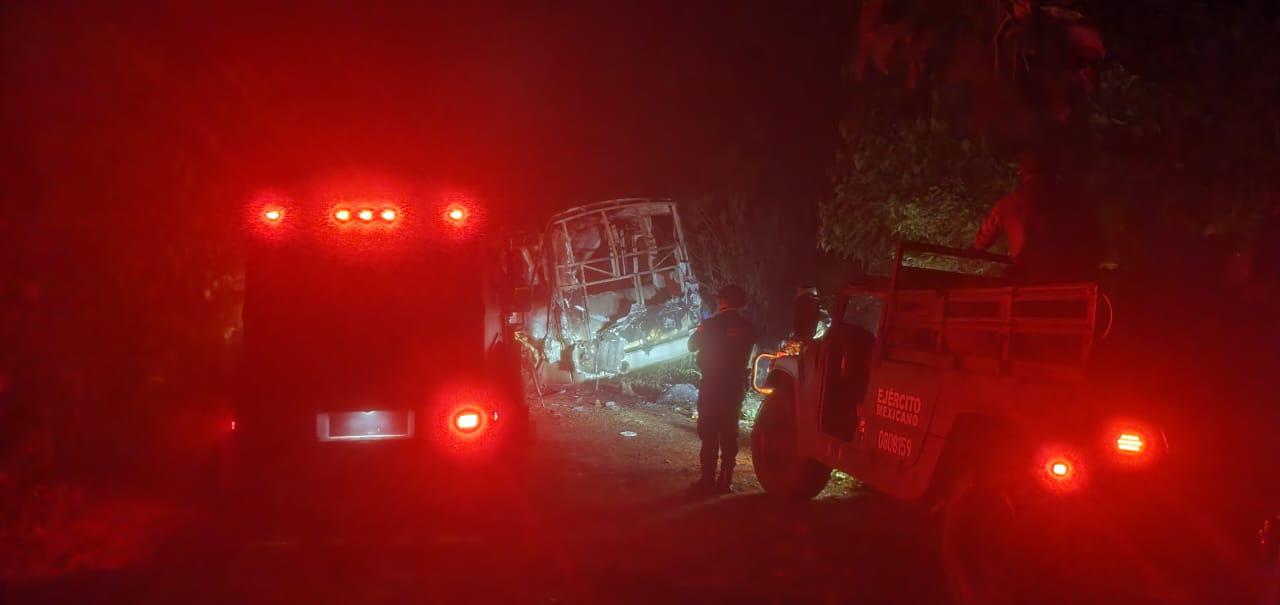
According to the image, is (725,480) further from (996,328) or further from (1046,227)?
(996,328)

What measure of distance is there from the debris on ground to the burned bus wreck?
1.75 feet

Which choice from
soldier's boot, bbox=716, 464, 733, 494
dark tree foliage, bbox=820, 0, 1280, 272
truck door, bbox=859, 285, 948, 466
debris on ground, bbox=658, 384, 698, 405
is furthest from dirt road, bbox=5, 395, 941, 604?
debris on ground, bbox=658, 384, 698, 405

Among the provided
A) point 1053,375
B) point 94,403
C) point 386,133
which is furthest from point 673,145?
point 1053,375

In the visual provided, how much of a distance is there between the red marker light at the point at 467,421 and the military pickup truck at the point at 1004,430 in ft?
8.29

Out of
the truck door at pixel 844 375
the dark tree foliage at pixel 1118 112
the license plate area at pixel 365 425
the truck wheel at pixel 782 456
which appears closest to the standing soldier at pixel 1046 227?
the dark tree foliage at pixel 1118 112

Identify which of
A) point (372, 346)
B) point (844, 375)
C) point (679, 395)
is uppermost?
point (372, 346)

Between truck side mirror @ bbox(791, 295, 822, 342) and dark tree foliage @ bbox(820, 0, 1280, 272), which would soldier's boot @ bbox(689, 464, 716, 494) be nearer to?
truck side mirror @ bbox(791, 295, 822, 342)

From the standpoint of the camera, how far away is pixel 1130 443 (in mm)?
4277

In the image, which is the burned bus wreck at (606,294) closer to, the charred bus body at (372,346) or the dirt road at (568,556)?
the dirt road at (568,556)

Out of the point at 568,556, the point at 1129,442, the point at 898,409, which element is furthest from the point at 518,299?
the point at 1129,442

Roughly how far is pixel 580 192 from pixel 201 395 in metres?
11.1

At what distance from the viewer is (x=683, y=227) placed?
16.9m

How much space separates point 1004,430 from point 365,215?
468 centimetres

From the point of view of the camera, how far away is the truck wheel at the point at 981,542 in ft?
16.1
